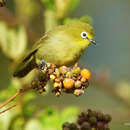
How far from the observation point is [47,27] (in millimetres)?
4410

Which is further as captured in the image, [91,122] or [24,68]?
[24,68]

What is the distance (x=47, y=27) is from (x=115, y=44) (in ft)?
13.8

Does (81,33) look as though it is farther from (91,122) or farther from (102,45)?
(102,45)

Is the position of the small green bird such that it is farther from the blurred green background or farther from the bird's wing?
the blurred green background

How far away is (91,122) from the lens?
3.02m

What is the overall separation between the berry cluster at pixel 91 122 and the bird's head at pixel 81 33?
3.35 feet

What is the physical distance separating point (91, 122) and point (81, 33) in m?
1.29

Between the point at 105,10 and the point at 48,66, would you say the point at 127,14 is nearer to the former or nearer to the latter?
the point at 105,10

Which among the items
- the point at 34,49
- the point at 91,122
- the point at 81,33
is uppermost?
the point at 81,33

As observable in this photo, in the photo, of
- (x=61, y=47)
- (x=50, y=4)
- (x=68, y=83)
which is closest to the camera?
(x=68, y=83)

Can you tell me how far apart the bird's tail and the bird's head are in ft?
1.63

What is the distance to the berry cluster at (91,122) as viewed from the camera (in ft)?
9.70

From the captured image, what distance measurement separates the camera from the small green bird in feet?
12.5

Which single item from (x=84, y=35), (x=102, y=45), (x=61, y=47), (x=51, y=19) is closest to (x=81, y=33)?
(x=84, y=35)
